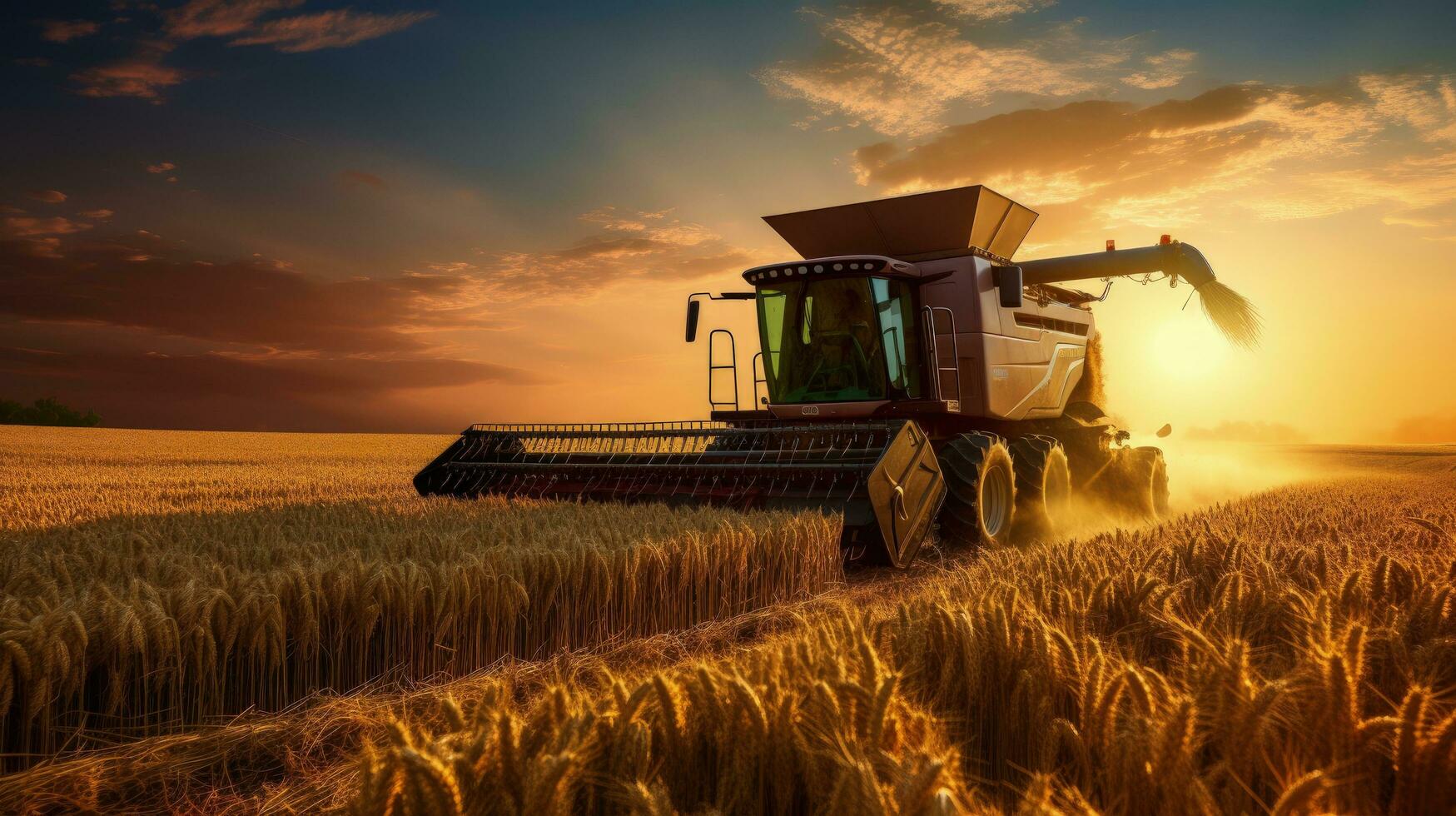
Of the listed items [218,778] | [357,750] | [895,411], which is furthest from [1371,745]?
[895,411]

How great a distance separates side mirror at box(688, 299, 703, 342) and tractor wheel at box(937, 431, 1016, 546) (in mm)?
2937

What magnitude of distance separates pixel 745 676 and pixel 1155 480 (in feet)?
39.7

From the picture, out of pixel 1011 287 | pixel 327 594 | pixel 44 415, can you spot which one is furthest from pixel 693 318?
pixel 44 415

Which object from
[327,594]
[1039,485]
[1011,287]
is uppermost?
[1011,287]

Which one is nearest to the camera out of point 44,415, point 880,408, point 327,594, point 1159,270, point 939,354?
point 327,594

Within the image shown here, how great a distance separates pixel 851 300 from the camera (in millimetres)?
8617

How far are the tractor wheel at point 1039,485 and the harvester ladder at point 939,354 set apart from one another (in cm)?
93

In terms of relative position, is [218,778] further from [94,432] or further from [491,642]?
[94,432]

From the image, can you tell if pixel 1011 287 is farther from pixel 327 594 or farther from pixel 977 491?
pixel 327 594

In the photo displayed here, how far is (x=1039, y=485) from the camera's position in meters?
8.74

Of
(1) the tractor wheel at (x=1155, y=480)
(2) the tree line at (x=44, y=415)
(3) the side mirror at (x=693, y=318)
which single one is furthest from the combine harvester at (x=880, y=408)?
(2) the tree line at (x=44, y=415)

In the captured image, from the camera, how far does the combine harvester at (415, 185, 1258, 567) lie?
276 inches

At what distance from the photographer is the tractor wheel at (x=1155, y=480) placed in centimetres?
1194

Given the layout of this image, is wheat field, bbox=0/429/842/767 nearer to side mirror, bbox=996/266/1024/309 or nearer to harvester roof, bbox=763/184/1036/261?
side mirror, bbox=996/266/1024/309
